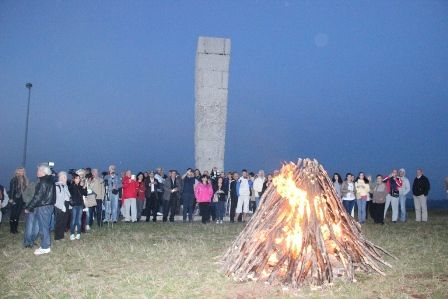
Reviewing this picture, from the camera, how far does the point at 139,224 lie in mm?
13938

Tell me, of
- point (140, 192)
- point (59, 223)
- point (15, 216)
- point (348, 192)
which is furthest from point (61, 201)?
point (348, 192)

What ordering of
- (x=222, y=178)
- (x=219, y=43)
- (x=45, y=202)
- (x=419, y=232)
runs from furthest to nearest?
(x=219, y=43) → (x=222, y=178) → (x=419, y=232) → (x=45, y=202)

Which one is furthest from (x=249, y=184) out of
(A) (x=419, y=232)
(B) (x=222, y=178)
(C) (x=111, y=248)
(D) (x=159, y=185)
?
(C) (x=111, y=248)

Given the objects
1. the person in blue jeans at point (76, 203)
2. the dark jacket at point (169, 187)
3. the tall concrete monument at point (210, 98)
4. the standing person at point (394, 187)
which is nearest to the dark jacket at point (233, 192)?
the dark jacket at point (169, 187)

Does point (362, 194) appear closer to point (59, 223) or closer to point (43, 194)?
point (59, 223)

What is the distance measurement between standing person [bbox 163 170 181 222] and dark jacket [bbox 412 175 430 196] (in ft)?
26.7

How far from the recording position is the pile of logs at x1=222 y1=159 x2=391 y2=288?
621cm

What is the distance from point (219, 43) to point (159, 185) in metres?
6.06

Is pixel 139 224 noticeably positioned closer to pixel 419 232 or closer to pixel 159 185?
pixel 159 185

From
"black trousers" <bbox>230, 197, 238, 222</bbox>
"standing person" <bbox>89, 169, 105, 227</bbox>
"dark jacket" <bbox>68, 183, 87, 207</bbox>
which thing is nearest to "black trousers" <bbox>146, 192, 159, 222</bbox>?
"standing person" <bbox>89, 169, 105, 227</bbox>

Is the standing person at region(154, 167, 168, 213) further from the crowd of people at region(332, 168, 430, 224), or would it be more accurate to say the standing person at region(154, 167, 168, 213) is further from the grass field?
the crowd of people at region(332, 168, 430, 224)

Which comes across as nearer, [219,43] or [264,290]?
[264,290]

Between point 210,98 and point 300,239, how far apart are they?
1124 cm

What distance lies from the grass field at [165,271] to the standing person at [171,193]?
13.3 ft
